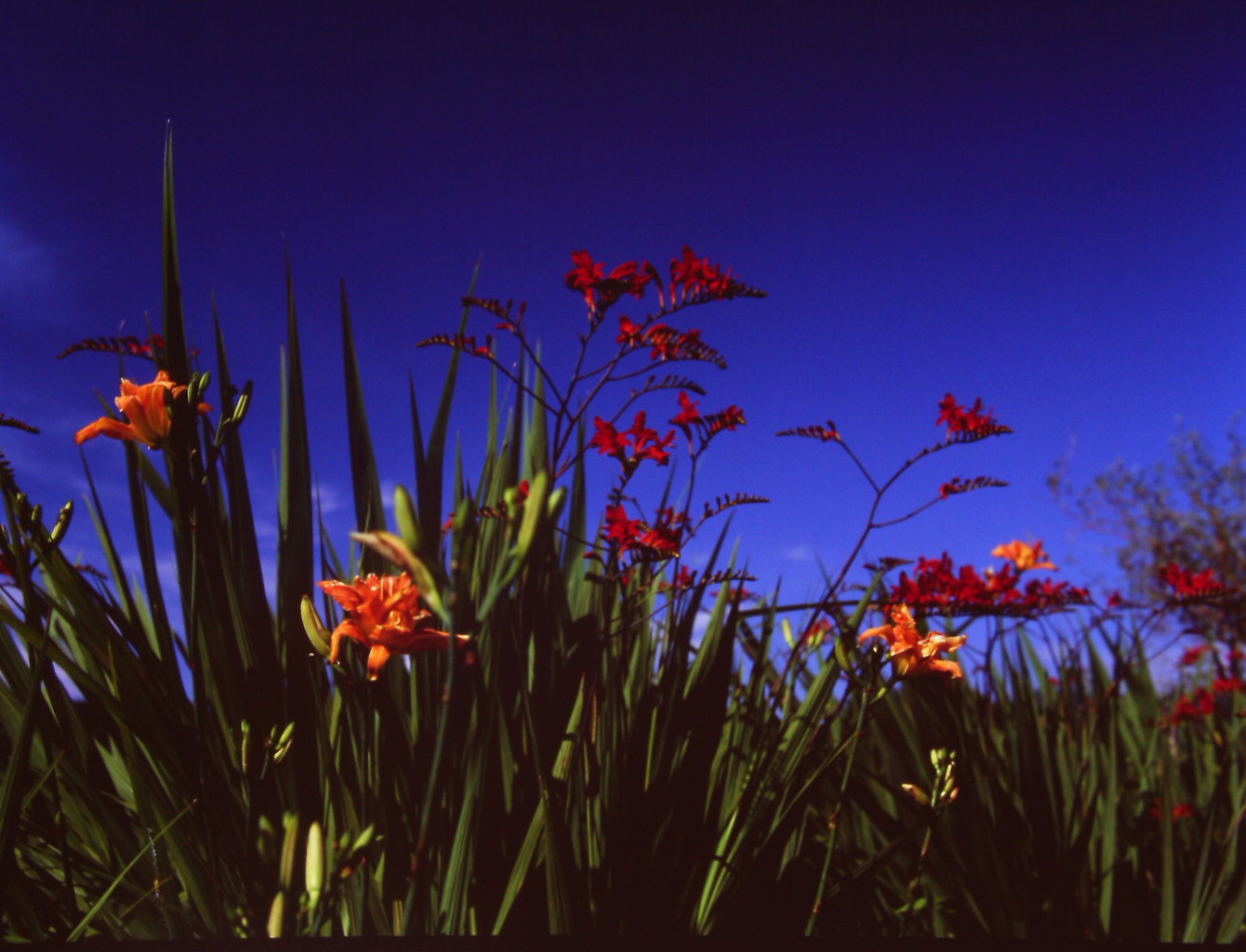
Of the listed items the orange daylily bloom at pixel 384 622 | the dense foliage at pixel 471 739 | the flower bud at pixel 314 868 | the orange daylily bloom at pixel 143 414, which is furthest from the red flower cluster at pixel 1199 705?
the orange daylily bloom at pixel 143 414

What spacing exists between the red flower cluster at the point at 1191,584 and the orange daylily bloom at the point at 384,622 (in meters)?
2.22

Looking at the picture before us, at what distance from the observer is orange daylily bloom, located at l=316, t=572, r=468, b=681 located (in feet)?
2.67

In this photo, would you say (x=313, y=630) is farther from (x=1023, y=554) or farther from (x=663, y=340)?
(x=1023, y=554)

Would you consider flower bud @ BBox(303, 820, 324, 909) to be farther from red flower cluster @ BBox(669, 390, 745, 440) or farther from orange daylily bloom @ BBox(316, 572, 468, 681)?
red flower cluster @ BBox(669, 390, 745, 440)

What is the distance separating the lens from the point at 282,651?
1211mm

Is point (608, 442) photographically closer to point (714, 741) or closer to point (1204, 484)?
point (714, 741)

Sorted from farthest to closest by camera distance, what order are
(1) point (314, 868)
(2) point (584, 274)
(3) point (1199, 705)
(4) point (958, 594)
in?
(3) point (1199, 705) → (4) point (958, 594) → (2) point (584, 274) → (1) point (314, 868)

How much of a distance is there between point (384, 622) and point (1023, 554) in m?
2.79

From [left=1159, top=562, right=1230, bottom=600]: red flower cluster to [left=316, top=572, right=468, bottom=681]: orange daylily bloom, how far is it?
7.29 feet

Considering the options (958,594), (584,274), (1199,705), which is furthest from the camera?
(1199,705)

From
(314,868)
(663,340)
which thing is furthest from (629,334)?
(314,868)

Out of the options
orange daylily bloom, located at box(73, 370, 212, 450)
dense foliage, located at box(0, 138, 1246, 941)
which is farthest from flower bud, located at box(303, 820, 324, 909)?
orange daylily bloom, located at box(73, 370, 212, 450)

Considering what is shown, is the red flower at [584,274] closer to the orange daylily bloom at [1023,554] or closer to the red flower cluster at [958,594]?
the red flower cluster at [958,594]

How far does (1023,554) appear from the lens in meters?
2.92
